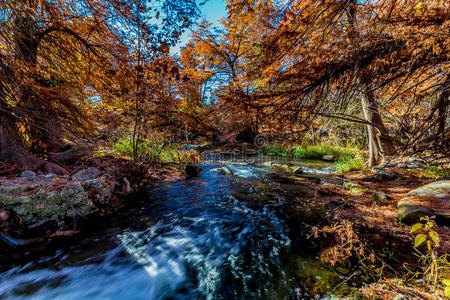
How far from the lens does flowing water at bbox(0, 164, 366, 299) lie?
5.69 feet

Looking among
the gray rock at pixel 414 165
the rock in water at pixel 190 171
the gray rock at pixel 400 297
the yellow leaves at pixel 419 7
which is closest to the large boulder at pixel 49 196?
the rock in water at pixel 190 171

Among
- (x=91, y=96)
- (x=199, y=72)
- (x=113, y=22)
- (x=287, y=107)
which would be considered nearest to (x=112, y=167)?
(x=91, y=96)

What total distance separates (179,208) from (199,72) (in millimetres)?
9148

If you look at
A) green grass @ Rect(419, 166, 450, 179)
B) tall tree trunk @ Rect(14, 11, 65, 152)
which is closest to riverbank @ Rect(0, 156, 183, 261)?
tall tree trunk @ Rect(14, 11, 65, 152)

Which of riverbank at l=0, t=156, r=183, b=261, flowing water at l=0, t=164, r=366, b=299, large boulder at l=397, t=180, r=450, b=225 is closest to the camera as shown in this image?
flowing water at l=0, t=164, r=366, b=299

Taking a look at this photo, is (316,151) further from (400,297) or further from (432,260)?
(400,297)

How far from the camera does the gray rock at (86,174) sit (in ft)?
10.5

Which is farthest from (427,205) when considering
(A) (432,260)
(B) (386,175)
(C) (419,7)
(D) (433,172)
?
(D) (433,172)

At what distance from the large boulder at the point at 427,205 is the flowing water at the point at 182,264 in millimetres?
1662

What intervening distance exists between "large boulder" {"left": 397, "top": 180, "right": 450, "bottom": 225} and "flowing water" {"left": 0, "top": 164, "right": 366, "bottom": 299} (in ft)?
5.45

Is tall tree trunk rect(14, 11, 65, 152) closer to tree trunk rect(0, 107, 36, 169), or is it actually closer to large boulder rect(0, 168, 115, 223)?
tree trunk rect(0, 107, 36, 169)

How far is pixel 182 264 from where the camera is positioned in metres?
2.16

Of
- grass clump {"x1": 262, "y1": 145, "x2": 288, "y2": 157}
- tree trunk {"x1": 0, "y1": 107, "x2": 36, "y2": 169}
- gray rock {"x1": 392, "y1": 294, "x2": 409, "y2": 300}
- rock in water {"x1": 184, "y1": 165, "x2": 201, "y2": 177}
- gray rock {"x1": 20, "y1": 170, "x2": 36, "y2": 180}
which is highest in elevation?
tree trunk {"x1": 0, "y1": 107, "x2": 36, "y2": 169}

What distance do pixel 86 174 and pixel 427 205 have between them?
588 cm
